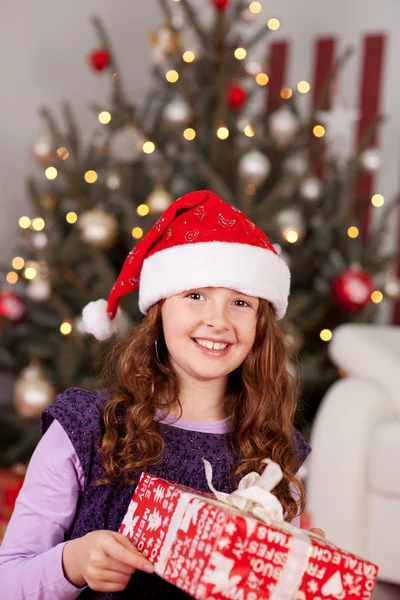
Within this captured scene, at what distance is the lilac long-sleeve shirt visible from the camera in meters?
1.04

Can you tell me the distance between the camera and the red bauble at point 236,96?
2.74 m

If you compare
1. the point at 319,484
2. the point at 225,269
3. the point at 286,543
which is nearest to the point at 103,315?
the point at 225,269

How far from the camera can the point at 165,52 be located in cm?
279

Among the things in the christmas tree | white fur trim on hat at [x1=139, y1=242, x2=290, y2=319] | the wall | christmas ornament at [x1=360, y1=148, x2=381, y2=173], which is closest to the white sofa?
the christmas tree

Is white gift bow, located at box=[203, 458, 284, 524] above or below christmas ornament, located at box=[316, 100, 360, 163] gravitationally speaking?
below

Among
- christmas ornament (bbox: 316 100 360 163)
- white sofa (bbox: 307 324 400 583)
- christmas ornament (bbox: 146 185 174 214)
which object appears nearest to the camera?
white sofa (bbox: 307 324 400 583)

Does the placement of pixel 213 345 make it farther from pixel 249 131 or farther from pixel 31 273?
pixel 249 131

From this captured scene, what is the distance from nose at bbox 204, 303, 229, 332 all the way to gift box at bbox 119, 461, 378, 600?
0.28 metres

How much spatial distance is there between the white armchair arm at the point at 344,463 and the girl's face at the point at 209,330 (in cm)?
105

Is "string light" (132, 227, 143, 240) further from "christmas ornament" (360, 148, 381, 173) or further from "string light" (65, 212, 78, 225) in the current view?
"christmas ornament" (360, 148, 381, 173)

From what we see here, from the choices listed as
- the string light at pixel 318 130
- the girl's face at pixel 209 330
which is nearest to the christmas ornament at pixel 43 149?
the string light at pixel 318 130

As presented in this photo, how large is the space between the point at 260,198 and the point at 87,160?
26.5 inches

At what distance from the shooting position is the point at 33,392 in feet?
8.41

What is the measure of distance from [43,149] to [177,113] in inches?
19.1
